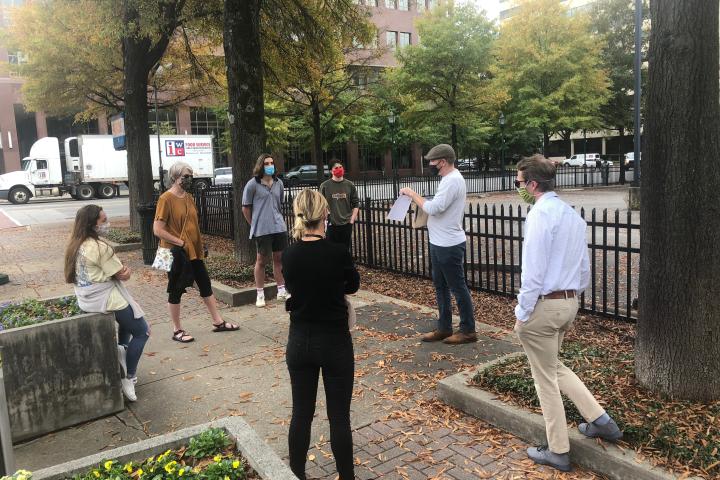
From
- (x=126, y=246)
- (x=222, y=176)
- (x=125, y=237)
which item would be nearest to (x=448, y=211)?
(x=126, y=246)

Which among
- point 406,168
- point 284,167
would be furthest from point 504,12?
point 284,167

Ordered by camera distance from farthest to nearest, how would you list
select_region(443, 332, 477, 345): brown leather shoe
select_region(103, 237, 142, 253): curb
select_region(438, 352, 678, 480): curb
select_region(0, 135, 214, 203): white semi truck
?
select_region(0, 135, 214, 203): white semi truck
select_region(103, 237, 142, 253): curb
select_region(443, 332, 477, 345): brown leather shoe
select_region(438, 352, 678, 480): curb

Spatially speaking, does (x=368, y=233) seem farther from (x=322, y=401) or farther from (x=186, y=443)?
(x=186, y=443)

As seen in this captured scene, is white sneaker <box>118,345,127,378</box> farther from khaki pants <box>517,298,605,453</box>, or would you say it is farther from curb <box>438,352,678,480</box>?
khaki pants <box>517,298,605,453</box>

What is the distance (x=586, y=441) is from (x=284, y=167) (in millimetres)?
52789

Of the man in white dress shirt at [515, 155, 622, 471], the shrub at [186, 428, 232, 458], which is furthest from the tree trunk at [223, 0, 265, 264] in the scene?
the shrub at [186, 428, 232, 458]

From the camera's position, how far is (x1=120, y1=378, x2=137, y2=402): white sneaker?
456 cm

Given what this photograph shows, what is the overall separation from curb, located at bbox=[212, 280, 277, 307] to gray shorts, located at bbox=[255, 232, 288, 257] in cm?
54

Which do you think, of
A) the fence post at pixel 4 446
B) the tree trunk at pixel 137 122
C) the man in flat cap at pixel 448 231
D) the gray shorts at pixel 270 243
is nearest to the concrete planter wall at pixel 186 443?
the fence post at pixel 4 446

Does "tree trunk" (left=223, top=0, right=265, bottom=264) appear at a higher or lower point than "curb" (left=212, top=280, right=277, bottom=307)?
higher

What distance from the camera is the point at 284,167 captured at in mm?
54812

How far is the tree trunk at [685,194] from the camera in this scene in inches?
141

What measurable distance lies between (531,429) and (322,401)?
1621 mm

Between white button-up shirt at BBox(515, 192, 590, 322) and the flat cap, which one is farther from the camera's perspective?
the flat cap
